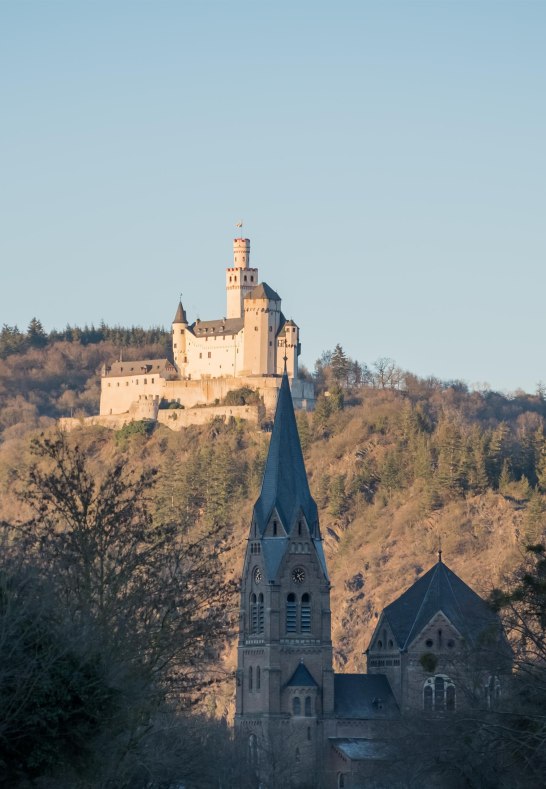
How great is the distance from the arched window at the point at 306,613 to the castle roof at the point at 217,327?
3690 inches

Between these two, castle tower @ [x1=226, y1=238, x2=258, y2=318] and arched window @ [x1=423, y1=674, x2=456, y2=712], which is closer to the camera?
arched window @ [x1=423, y1=674, x2=456, y2=712]

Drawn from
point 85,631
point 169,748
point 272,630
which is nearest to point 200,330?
point 272,630

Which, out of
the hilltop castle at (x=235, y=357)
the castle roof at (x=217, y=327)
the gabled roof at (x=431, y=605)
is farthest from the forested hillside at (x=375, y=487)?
the gabled roof at (x=431, y=605)

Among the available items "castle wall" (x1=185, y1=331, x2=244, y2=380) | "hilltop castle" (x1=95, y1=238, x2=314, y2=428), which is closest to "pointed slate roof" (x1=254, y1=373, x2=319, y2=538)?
"hilltop castle" (x1=95, y1=238, x2=314, y2=428)

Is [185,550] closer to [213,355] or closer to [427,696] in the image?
[427,696]

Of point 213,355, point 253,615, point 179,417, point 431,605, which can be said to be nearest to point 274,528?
point 253,615

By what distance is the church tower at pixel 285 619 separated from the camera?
95688 millimetres

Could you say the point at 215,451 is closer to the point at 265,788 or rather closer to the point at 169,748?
the point at 265,788

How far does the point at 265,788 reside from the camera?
86812mm

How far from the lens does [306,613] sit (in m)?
97.2

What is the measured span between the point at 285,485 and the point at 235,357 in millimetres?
91972

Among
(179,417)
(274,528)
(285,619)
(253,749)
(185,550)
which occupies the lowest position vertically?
(185,550)

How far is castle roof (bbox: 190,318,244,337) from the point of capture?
627ft

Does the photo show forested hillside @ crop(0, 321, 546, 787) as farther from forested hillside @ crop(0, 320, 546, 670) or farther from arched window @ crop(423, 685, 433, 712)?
arched window @ crop(423, 685, 433, 712)
